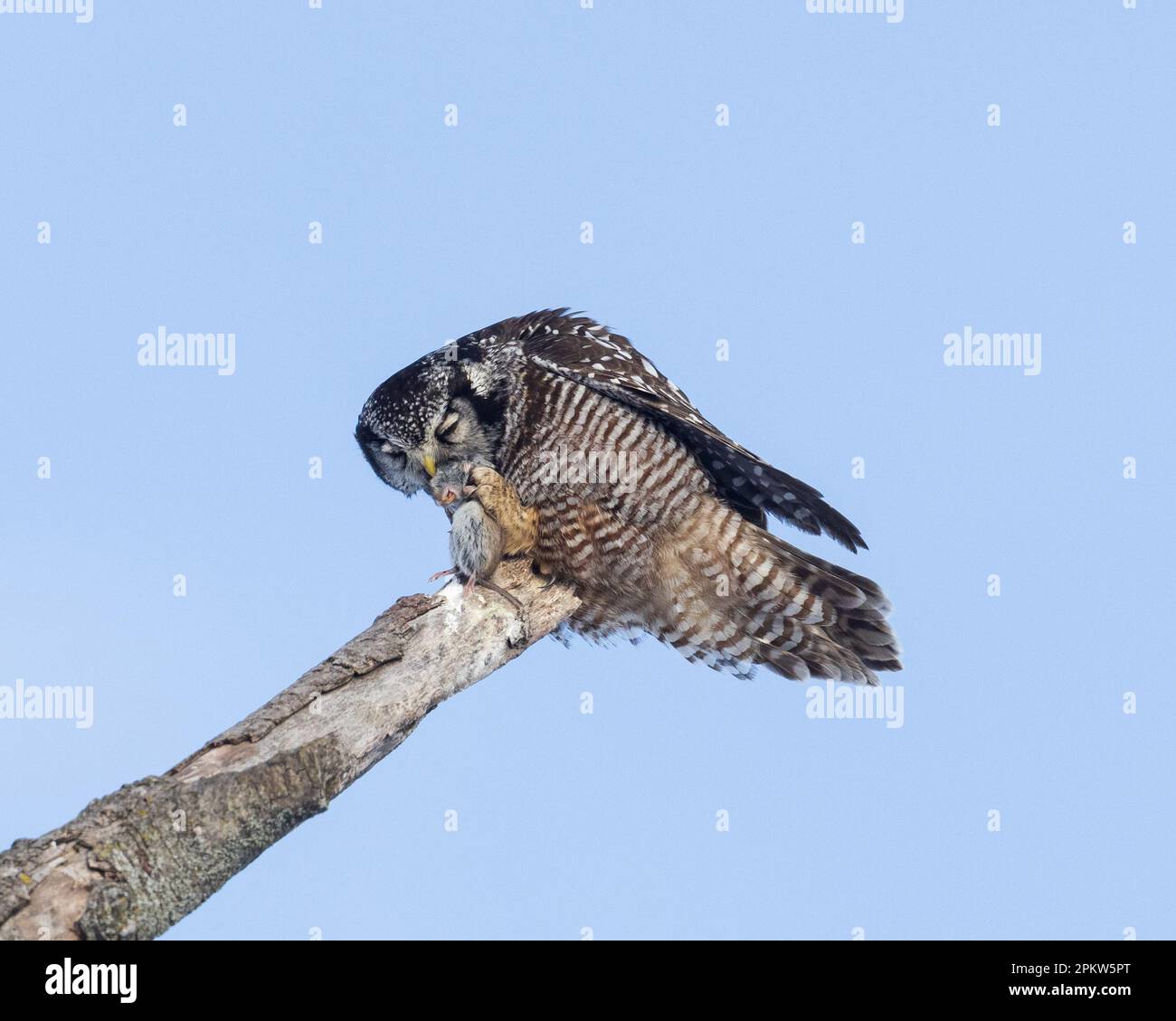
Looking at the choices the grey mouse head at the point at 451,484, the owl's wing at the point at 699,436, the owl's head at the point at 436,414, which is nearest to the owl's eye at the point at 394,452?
the owl's head at the point at 436,414

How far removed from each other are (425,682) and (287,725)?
2.83 feet

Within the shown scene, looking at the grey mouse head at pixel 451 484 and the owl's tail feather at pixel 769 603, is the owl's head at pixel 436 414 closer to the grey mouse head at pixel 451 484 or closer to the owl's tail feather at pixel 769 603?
the grey mouse head at pixel 451 484

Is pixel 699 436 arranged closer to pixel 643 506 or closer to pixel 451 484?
pixel 643 506

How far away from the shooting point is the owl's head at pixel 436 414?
8.47m

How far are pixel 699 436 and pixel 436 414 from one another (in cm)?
185

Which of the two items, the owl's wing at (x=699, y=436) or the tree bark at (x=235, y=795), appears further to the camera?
the owl's wing at (x=699, y=436)

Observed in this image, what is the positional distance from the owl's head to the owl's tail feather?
154 centimetres

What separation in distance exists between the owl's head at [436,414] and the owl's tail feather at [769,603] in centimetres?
154
